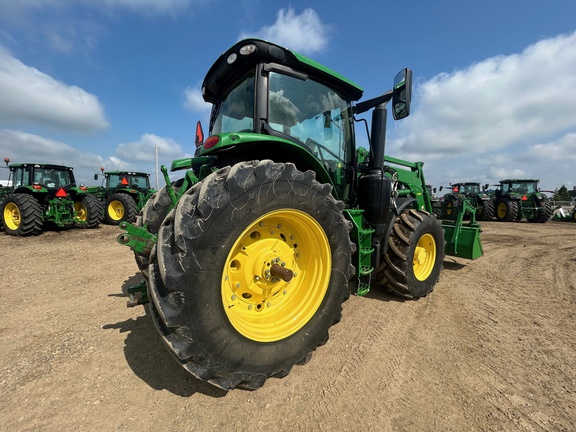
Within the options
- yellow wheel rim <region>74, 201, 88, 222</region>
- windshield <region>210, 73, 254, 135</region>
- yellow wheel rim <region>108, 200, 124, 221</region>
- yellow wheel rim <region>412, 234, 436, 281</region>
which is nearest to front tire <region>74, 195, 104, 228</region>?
yellow wheel rim <region>74, 201, 88, 222</region>

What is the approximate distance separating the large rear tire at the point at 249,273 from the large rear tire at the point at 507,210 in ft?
54.4

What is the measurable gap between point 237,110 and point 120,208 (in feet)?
36.7

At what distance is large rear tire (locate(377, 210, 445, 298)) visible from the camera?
3418mm

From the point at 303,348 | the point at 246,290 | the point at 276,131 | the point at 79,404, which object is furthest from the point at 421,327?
the point at 79,404

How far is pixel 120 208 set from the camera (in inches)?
474

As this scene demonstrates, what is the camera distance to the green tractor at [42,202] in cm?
880

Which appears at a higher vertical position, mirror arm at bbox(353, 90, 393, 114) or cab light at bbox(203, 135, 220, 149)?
mirror arm at bbox(353, 90, 393, 114)

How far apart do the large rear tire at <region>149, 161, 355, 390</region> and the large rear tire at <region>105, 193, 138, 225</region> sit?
10.9 meters

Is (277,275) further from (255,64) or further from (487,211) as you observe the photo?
(487,211)

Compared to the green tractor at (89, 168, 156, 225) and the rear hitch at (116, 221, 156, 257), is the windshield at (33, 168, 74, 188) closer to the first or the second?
the green tractor at (89, 168, 156, 225)

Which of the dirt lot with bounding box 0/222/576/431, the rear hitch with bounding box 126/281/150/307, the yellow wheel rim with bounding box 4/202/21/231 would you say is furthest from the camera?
the yellow wheel rim with bounding box 4/202/21/231

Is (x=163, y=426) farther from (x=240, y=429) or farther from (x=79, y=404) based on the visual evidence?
(x=79, y=404)

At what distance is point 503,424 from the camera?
1.70 m

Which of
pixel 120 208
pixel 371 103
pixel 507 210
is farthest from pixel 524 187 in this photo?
pixel 120 208
